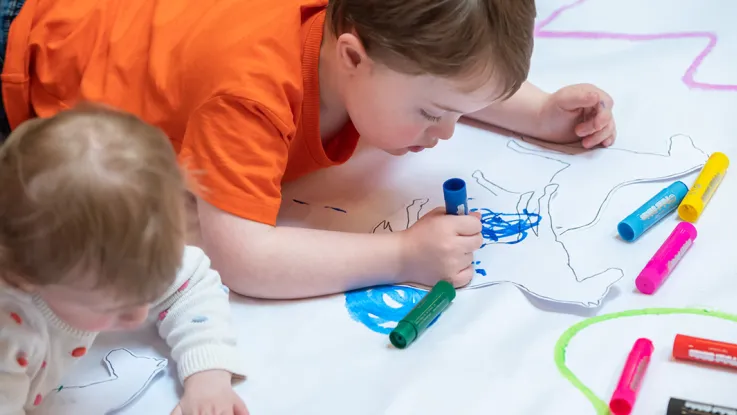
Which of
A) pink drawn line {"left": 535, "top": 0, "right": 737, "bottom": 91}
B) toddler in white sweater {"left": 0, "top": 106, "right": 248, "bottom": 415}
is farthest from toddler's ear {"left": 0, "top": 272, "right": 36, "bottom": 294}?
pink drawn line {"left": 535, "top": 0, "right": 737, "bottom": 91}

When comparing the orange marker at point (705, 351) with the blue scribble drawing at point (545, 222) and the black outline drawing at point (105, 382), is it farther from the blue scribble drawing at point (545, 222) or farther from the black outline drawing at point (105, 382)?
the black outline drawing at point (105, 382)

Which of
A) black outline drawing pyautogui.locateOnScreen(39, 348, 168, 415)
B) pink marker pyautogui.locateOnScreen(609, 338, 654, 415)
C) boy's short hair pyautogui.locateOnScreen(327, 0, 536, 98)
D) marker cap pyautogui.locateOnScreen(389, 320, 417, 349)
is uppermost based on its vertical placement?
boy's short hair pyautogui.locateOnScreen(327, 0, 536, 98)

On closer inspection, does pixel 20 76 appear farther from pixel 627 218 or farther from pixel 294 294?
pixel 627 218

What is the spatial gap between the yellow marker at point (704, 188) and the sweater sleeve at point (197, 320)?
444 millimetres

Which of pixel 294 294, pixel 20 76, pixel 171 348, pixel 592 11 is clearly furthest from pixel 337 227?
pixel 592 11

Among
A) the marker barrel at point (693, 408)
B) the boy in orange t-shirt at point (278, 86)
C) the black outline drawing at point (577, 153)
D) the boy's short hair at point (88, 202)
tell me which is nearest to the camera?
the boy's short hair at point (88, 202)

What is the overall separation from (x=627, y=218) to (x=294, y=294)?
322 mm

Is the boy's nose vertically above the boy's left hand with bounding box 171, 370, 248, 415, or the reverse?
the boy's nose

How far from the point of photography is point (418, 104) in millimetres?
738

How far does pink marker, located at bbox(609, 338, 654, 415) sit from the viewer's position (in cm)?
61

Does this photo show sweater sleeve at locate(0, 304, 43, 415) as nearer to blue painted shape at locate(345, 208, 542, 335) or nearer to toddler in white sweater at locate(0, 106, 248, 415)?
toddler in white sweater at locate(0, 106, 248, 415)

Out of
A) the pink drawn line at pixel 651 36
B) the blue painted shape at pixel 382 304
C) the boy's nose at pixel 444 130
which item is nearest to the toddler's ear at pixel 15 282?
the blue painted shape at pixel 382 304

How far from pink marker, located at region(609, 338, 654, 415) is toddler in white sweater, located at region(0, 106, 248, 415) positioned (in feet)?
1.11

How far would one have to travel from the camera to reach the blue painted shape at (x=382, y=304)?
2.34ft
